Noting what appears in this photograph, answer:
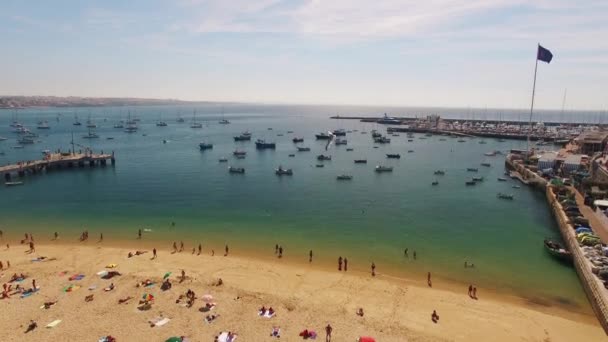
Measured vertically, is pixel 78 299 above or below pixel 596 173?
below

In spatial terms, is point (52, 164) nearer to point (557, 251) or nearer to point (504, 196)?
point (504, 196)

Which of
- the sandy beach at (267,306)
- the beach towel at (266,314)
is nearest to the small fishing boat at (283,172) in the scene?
the sandy beach at (267,306)

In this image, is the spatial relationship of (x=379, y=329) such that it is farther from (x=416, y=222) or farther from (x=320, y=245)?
(x=416, y=222)

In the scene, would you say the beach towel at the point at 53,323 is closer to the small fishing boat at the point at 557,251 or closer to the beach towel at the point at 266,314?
the beach towel at the point at 266,314

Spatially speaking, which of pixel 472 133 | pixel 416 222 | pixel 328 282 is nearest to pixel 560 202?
pixel 416 222

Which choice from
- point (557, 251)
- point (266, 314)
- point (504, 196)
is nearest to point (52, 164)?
point (266, 314)

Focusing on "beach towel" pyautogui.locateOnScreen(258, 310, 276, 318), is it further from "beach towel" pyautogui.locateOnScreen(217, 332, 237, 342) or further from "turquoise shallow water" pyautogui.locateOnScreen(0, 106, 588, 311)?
"turquoise shallow water" pyautogui.locateOnScreen(0, 106, 588, 311)

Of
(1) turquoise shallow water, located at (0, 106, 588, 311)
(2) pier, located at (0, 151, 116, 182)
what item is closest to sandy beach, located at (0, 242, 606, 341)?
(1) turquoise shallow water, located at (0, 106, 588, 311)
